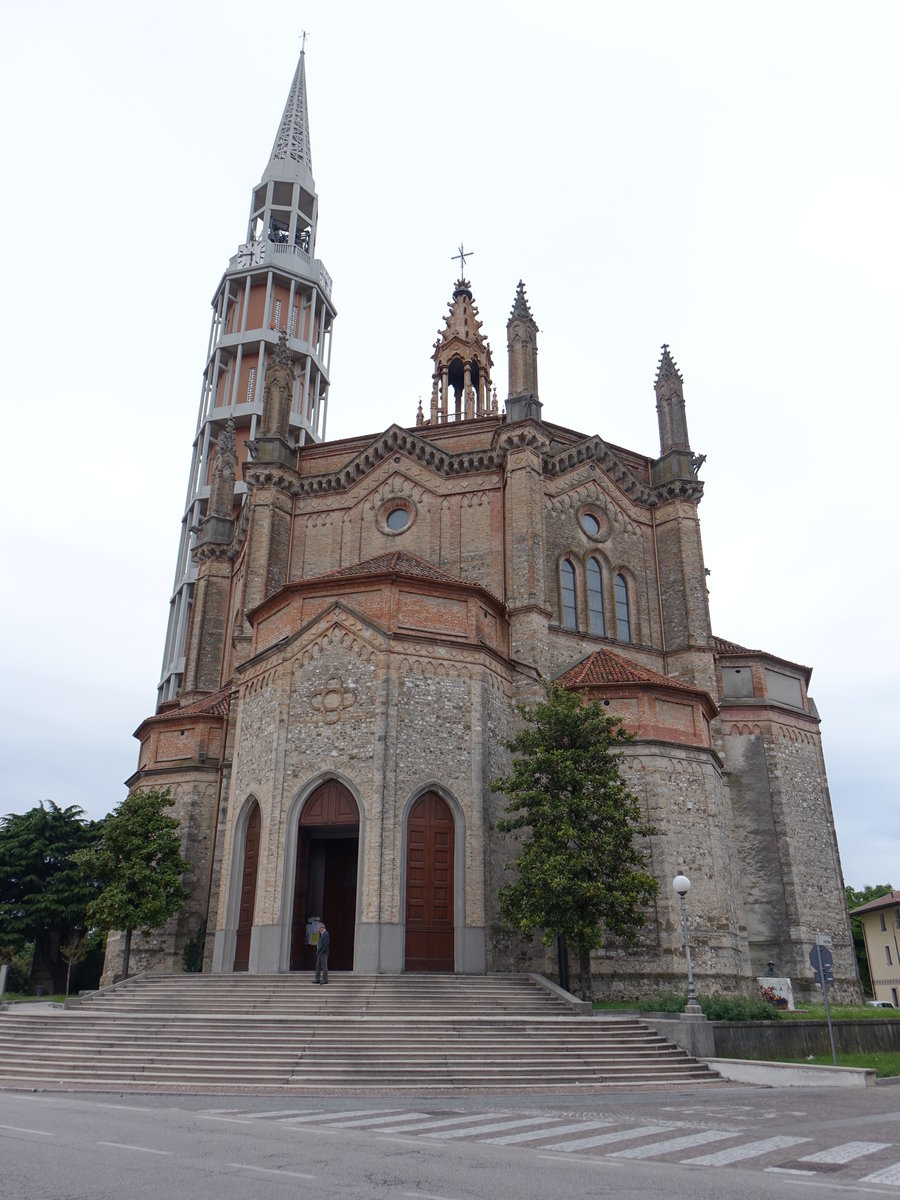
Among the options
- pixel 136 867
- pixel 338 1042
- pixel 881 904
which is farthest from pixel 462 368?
pixel 881 904

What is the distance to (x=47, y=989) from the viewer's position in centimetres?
4006

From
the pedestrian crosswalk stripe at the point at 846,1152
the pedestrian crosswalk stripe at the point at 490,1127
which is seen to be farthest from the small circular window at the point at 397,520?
the pedestrian crosswalk stripe at the point at 846,1152

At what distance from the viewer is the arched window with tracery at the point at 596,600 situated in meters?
33.2

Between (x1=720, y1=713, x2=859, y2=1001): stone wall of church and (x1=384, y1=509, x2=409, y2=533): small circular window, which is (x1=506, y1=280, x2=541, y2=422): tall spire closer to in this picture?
(x1=384, y1=509, x2=409, y2=533): small circular window

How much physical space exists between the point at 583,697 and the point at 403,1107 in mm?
16167

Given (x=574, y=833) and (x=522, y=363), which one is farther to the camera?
(x=522, y=363)

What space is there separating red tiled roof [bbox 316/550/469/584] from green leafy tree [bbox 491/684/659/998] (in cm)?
500

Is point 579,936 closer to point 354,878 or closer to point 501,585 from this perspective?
point 354,878

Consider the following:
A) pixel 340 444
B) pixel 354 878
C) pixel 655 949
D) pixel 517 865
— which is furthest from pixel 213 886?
pixel 340 444

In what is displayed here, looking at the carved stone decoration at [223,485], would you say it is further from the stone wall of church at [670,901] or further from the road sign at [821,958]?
the road sign at [821,958]

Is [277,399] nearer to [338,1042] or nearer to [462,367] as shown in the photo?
[462,367]

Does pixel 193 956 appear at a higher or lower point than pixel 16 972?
higher

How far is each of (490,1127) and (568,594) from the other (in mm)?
22847

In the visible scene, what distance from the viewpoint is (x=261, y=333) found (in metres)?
59.7
